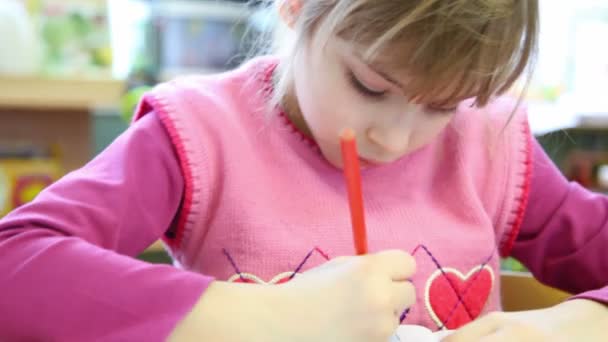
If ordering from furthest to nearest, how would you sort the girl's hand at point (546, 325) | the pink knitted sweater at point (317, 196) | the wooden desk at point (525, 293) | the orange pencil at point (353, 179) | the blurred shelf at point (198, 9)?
the blurred shelf at point (198, 9) < the wooden desk at point (525, 293) < the pink knitted sweater at point (317, 196) < the girl's hand at point (546, 325) < the orange pencil at point (353, 179)

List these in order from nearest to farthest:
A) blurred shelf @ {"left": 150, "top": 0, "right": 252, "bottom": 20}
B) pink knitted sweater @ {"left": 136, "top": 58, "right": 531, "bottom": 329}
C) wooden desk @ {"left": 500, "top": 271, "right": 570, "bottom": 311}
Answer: pink knitted sweater @ {"left": 136, "top": 58, "right": 531, "bottom": 329} → wooden desk @ {"left": 500, "top": 271, "right": 570, "bottom": 311} → blurred shelf @ {"left": 150, "top": 0, "right": 252, "bottom": 20}

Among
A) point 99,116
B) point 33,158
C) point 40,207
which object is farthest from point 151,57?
point 40,207

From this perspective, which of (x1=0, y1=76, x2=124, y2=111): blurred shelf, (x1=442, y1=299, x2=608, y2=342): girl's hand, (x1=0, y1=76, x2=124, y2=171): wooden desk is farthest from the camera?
(x1=0, y1=76, x2=124, y2=171): wooden desk

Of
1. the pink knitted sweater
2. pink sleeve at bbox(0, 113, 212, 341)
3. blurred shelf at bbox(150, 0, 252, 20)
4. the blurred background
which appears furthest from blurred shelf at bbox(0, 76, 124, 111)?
blurred shelf at bbox(150, 0, 252, 20)

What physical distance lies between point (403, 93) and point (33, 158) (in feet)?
3.34

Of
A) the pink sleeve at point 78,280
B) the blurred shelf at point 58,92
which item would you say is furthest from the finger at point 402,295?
the blurred shelf at point 58,92

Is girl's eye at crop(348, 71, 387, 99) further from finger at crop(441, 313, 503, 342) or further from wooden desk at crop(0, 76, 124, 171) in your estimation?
wooden desk at crop(0, 76, 124, 171)

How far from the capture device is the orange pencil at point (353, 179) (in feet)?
1.01

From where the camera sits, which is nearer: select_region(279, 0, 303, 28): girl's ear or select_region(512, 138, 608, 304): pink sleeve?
select_region(279, 0, 303, 28): girl's ear

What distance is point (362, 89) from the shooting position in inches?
17.3

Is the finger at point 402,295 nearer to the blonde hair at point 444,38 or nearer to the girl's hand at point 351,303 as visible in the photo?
the girl's hand at point 351,303

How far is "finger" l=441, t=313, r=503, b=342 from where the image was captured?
16.0 inches

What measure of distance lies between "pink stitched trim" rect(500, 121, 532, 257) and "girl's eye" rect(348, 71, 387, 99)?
9.6 inches

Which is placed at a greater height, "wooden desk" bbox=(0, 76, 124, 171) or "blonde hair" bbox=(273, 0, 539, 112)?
"blonde hair" bbox=(273, 0, 539, 112)
